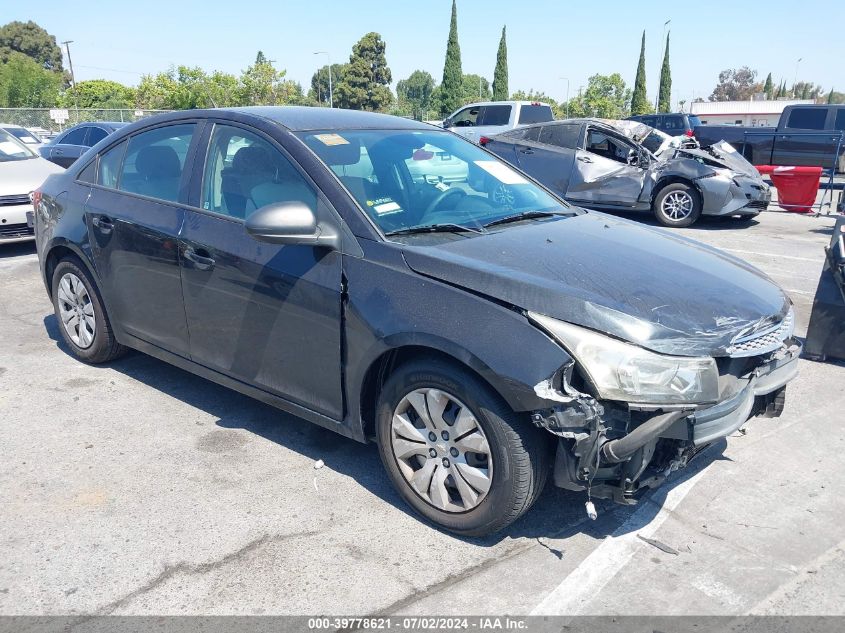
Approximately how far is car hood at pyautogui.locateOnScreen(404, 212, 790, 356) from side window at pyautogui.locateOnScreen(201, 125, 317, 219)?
2.73ft

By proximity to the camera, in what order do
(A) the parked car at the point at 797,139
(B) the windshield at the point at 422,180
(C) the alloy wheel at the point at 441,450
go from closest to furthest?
1. (C) the alloy wheel at the point at 441,450
2. (B) the windshield at the point at 422,180
3. (A) the parked car at the point at 797,139

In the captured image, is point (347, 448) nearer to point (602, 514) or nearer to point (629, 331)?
point (602, 514)

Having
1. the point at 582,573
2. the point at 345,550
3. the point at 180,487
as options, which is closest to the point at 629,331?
the point at 582,573

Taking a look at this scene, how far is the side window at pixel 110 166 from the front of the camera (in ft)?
15.9

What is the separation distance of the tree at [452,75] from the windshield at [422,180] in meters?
59.9

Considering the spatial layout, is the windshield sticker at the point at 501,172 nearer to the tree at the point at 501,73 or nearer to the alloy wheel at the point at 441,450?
the alloy wheel at the point at 441,450

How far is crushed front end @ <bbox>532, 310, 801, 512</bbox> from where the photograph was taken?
281 centimetres

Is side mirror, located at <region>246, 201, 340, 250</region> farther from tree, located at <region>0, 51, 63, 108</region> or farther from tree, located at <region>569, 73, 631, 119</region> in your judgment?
tree, located at <region>569, 73, 631, 119</region>

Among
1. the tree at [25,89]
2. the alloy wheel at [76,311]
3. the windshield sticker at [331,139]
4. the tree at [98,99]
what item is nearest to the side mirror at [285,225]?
the windshield sticker at [331,139]

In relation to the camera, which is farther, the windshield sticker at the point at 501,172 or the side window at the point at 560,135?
the side window at the point at 560,135

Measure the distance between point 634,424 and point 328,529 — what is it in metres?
1.44

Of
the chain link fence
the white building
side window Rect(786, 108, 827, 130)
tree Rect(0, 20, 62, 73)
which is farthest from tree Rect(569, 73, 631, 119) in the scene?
tree Rect(0, 20, 62, 73)

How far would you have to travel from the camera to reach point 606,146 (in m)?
12.1

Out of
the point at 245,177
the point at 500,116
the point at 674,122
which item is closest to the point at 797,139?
the point at 674,122
